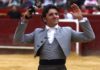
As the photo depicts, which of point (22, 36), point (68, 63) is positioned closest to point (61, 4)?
point (68, 63)

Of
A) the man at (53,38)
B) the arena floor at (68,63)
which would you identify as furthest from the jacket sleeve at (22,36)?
the arena floor at (68,63)

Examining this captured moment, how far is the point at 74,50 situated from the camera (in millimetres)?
9500

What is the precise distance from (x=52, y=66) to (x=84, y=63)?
523cm

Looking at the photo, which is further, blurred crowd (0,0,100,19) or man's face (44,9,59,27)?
blurred crowd (0,0,100,19)

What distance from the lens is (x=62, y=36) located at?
2750 mm

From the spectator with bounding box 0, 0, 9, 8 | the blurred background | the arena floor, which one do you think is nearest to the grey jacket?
the arena floor

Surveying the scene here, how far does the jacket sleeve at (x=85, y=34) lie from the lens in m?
2.69

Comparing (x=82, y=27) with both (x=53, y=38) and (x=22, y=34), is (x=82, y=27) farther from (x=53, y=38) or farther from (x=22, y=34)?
(x=22, y=34)

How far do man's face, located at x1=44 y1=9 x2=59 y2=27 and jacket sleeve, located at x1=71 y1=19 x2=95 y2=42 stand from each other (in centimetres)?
17

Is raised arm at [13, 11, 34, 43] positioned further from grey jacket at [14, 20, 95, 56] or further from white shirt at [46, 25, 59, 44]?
white shirt at [46, 25, 59, 44]

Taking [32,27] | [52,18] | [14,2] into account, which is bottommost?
[32,27]

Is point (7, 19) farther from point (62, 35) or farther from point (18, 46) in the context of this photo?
point (62, 35)

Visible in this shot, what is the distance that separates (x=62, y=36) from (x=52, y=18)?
6.1 inches

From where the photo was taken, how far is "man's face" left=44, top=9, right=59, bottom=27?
268 cm
